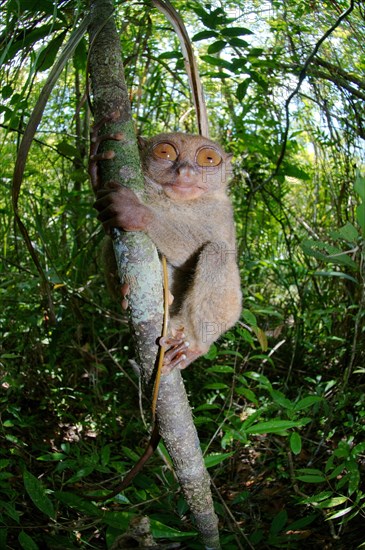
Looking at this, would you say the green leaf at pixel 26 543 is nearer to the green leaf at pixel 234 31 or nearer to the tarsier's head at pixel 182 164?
the tarsier's head at pixel 182 164

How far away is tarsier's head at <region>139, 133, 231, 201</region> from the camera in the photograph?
2896mm

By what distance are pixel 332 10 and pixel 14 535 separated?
4.36 meters

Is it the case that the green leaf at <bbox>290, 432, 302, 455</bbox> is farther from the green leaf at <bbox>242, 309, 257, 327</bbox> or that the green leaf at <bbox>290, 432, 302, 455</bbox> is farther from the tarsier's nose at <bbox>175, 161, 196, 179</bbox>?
the tarsier's nose at <bbox>175, 161, 196, 179</bbox>

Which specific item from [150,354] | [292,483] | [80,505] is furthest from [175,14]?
[292,483]

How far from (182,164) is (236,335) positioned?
85.5 inches

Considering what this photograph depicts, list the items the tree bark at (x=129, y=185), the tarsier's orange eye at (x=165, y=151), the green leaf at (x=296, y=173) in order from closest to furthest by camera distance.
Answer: the tree bark at (x=129, y=185)
the tarsier's orange eye at (x=165, y=151)
the green leaf at (x=296, y=173)

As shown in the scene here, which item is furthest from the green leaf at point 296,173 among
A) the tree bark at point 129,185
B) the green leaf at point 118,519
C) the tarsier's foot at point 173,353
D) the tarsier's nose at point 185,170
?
the green leaf at point 118,519

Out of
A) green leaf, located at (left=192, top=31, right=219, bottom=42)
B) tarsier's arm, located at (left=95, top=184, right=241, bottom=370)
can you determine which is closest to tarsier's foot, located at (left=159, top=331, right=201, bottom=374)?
tarsier's arm, located at (left=95, top=184, right=241, bottom=370)

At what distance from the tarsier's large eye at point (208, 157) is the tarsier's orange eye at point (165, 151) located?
0.14m

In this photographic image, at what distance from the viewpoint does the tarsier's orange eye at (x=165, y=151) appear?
2986 millimetres

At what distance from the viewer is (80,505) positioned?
99.0 inches

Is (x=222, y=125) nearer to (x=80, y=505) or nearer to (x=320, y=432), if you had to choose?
(x=320, y=432)

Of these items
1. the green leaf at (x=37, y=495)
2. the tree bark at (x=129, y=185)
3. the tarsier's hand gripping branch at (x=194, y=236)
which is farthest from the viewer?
the tarsier's hand gripping branch at (x=194, y=236)

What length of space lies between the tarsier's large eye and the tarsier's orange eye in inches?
5.7
